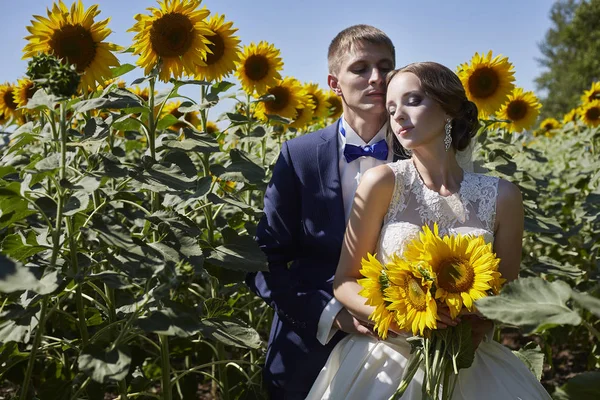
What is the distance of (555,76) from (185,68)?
32.4 meters

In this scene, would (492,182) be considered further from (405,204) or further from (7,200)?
(7,200)

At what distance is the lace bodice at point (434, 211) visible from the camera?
207 cm

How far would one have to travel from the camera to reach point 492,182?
2.14 meters

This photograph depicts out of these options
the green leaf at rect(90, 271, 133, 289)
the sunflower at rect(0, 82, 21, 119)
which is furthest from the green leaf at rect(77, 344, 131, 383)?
the sunflower at rect(0, 82, 21, 119)

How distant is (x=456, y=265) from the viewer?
5.58 feet

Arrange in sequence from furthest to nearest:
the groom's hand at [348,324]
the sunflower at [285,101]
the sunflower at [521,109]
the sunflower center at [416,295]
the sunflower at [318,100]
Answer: the sunflower at [318,100], the sunflower at [521,109], the sunflower at [285,101], the groom's hand at [348,324], the sunflower center at [416,295]

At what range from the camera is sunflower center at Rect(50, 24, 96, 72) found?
6.31 ft

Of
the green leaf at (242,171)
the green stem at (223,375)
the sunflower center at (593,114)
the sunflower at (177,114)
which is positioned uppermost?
the sunflower center at (593,114)

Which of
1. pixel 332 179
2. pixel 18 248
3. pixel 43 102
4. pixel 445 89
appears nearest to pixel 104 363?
pixel 18 248

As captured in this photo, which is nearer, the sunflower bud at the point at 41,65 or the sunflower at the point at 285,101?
the sunflower bud at the point at 41,65

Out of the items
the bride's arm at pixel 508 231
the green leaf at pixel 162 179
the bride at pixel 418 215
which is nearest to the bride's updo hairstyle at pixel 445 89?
the bride at pixel 418 215

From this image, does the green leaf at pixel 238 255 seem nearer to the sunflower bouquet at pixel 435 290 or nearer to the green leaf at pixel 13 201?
the sunflower bouquet at pixel 435 290

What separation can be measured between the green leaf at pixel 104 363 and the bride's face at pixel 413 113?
0.98 metres

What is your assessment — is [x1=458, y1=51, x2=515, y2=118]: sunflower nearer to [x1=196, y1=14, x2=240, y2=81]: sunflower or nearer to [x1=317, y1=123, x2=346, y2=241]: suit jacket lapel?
[x1=317, y1=123, x2=346, y2=241]: suit jacket lapel
